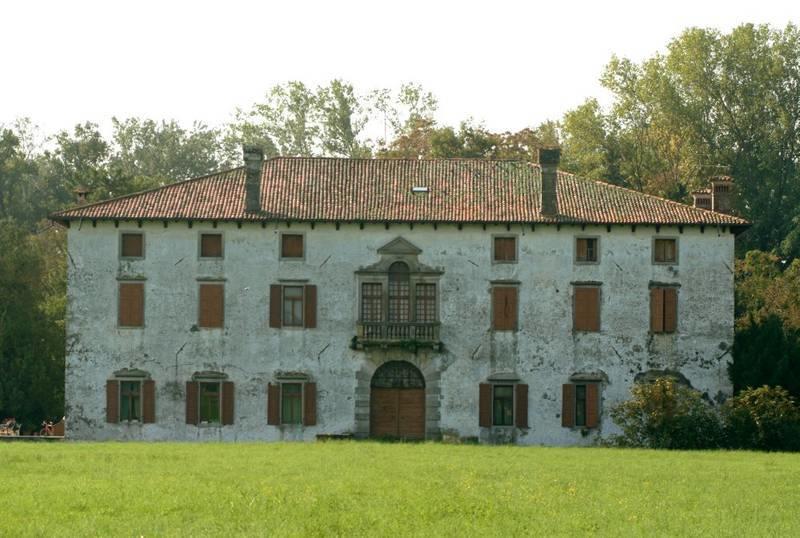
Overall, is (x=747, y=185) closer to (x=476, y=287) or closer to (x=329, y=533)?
(x=476, y=287)

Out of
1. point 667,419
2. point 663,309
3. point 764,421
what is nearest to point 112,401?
point 667,419

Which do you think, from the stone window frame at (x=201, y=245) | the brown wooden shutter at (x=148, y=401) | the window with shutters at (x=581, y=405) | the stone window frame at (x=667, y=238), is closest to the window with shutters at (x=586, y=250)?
the stone window frame at (x=667, y=238)

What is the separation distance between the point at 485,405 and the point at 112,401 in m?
11.5

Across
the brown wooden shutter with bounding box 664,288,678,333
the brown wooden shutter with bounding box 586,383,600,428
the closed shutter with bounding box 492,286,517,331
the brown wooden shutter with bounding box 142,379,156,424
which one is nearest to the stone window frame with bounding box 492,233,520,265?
the closed shutter with bounding box 492,286,517,331

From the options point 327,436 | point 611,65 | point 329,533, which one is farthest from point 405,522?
point 611,65

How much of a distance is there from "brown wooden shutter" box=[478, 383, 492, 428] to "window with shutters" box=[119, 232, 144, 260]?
37.1ft

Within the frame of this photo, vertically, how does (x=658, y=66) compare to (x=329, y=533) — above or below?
above

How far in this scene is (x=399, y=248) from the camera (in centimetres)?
5100

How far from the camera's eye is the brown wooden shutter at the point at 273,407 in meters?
50.7

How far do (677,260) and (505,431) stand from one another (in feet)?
24.6

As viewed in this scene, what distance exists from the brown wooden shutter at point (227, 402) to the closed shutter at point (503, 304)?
8385 millimetres

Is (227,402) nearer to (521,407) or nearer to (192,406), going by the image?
(192,406)

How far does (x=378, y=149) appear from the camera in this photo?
86062mm

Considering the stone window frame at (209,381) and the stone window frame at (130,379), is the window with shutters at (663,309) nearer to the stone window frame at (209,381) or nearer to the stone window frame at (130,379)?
the stone window frame at (209,381)
